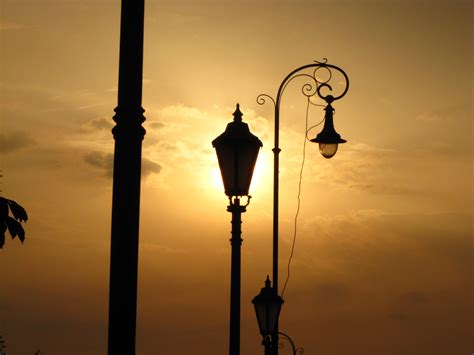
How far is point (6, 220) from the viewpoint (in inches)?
443

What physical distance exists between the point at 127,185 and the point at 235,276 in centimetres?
454

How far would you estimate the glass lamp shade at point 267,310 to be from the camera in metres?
→ 15.9

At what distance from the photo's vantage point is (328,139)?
15625mm

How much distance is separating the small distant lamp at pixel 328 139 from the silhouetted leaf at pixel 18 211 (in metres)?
6.63

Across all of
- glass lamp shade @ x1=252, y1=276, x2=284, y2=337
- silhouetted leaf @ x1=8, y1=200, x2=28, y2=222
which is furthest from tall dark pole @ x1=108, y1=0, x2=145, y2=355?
glass lamp shade @ x1=252, y1=276, x2=284, y2=337

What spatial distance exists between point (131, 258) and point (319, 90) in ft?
42.1

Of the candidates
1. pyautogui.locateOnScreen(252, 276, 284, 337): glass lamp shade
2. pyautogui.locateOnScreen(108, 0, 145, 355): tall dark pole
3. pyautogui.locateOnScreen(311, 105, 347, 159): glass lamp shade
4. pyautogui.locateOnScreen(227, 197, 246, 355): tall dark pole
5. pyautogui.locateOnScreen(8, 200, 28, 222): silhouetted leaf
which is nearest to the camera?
pyautogui.locateOnScreen(108, 0, 145, 355): tall dark pole

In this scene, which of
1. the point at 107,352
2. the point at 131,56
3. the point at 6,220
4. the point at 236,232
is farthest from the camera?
the point at 6,220

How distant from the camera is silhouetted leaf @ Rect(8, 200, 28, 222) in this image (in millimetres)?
11188

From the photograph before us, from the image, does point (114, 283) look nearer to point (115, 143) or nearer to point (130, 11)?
point (115, 143)

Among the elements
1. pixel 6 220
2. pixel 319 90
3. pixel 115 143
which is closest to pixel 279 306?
pixel 319 90

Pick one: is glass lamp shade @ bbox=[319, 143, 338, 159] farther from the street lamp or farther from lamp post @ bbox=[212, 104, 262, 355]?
lamp post @ bbox=[212, 104, 262, 355]

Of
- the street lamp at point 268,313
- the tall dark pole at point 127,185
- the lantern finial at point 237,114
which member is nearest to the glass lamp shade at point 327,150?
the street lamp at point 268,313

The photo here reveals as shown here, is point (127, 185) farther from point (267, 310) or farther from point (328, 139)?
point (267, 310)
